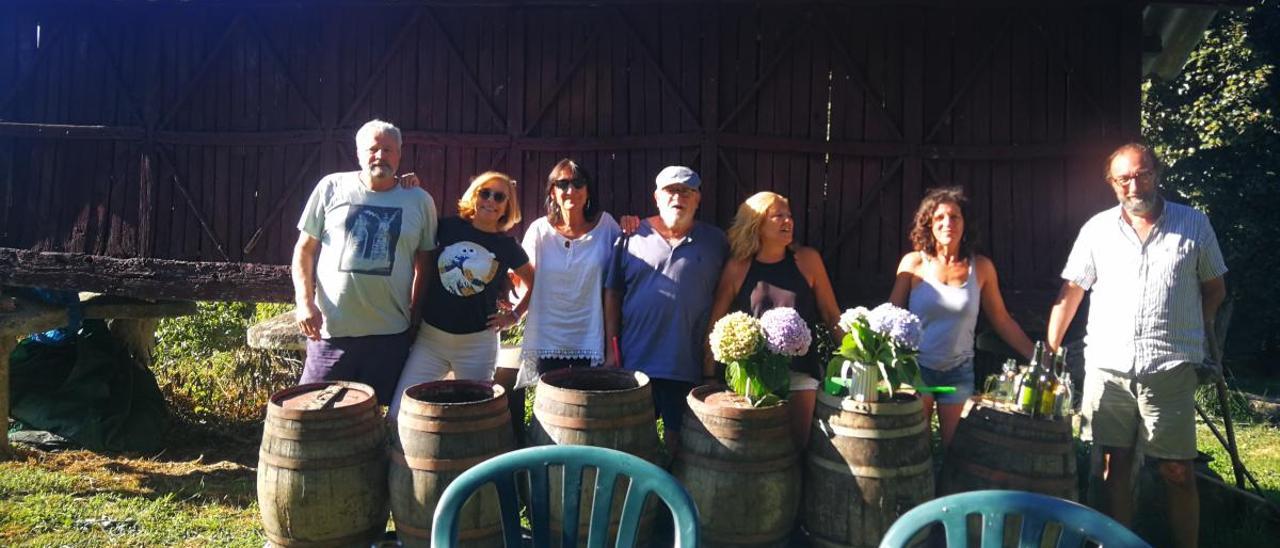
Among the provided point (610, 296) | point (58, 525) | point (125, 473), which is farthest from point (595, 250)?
point (125, 473)

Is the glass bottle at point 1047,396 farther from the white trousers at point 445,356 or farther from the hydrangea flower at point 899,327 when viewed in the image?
the white trousers at point 445,356

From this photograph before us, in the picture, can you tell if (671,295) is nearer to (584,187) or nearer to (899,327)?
(584,187)

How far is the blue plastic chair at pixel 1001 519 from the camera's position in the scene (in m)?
2.25

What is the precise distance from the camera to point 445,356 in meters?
4.55

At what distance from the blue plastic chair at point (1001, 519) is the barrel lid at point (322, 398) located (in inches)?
92.8

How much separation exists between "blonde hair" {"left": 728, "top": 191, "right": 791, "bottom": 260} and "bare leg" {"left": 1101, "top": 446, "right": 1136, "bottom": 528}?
Result: 83.6 inches

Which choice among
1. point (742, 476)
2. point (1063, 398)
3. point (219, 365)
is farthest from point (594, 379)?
point (219, 365)

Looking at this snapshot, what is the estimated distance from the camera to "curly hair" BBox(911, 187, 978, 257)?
4496 mm

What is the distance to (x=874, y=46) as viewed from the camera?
588cm

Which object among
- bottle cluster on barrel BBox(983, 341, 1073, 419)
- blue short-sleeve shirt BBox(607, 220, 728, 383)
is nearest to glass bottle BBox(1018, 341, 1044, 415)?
bottle cluster on barrel BBox(983, 341, 1073, 419)

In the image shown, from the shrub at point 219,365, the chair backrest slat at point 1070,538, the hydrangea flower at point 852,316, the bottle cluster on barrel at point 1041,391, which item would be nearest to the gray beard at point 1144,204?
the bottle cluster on barrel at point 1041,391

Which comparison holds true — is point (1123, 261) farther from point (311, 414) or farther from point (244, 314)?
point (244, 314)

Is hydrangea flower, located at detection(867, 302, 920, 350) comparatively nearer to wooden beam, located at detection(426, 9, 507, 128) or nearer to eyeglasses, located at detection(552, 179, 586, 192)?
eyeglasses, located at detection(552, 179, 586, 192)

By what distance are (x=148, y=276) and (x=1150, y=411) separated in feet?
23.2
